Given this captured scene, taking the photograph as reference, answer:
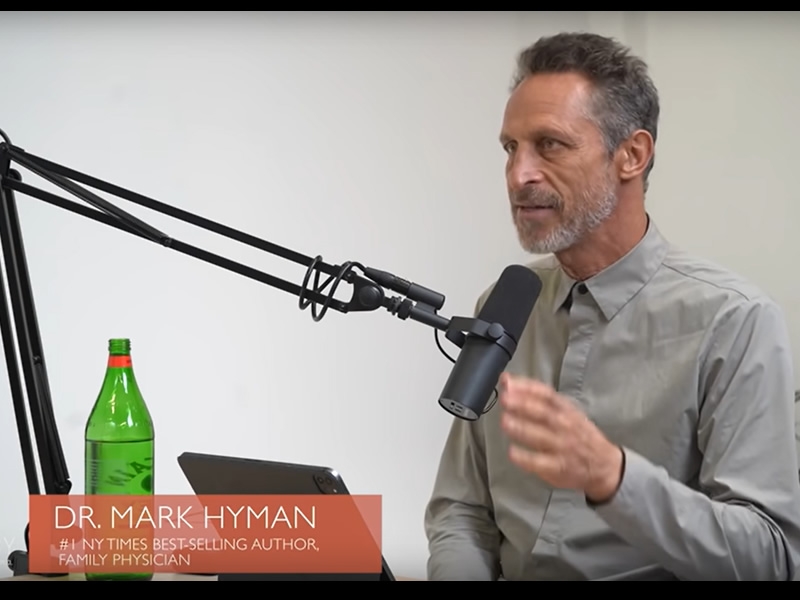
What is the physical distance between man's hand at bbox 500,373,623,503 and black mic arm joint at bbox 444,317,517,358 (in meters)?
0.05

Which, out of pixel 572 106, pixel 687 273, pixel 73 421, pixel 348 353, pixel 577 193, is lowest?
pixel 73 421

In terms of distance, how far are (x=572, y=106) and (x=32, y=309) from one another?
2.47 feet

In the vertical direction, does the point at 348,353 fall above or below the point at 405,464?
above

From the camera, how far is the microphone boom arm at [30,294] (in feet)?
2.98

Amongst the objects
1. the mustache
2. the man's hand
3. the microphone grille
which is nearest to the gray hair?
the mustache

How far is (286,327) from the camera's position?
1.63m

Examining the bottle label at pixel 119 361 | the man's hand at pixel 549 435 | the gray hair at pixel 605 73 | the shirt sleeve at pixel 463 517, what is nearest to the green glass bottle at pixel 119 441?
the bottle label at pixel 119 361

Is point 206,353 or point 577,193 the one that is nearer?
point 577,193

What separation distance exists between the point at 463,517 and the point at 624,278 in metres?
0.40

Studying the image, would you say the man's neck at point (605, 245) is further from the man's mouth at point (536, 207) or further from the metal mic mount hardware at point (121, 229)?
the metal mic mount hardware at point (121, 229)

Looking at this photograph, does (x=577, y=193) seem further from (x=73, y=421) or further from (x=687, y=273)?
(x=73, y=421)

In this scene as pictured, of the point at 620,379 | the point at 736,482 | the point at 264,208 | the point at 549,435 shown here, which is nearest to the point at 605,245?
the point at 620,379

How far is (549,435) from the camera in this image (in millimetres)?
824
